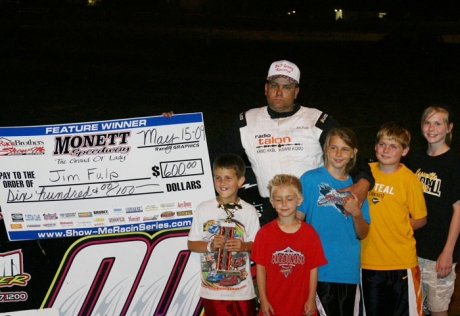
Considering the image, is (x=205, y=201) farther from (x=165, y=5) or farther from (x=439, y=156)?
(x=165, y=5)

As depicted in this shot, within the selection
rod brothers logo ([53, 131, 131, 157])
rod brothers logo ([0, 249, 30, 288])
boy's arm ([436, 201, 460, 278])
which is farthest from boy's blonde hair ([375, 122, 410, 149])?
rod brothers logo ([0, 249, 30, 288])

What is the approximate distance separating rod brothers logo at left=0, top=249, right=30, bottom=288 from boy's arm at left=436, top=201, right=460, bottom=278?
2779 mm

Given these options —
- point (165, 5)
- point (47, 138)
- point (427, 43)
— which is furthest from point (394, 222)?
point (165, 5)

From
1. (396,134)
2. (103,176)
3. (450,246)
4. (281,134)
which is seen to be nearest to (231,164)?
(281,134)

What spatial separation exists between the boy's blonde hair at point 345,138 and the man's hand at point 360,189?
16cm

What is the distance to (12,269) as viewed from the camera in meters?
4.18

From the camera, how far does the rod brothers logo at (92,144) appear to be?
13.9 feet

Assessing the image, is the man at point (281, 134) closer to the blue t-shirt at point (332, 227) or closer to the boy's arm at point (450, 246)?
the blue t-shirt at point (332, 227)

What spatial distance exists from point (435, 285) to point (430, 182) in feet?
2.41

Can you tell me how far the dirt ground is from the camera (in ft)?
48.0

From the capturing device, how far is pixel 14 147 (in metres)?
4.19

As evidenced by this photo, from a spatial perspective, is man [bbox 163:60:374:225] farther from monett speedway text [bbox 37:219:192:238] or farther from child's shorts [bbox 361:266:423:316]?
child's shorts [bbox 361:266:423:316]

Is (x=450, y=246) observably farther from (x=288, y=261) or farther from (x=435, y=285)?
(x=288, y=261)

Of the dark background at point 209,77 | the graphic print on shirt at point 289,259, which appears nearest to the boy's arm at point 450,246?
the graphic print on shirt at point 289,259
